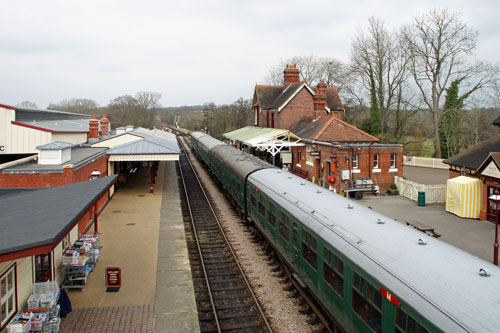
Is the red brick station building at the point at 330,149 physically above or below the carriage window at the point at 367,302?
above

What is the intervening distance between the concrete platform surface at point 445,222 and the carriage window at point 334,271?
777 cm

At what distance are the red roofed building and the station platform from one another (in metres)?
9.82

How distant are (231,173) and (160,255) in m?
7.08

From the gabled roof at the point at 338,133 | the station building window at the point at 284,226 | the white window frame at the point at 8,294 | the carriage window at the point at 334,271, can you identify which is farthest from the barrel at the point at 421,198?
the white window frame at the point at 8,294

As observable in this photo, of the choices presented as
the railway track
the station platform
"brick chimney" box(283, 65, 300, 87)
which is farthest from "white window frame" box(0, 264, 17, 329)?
"brick chimney" box(283, 65, 300, 87)

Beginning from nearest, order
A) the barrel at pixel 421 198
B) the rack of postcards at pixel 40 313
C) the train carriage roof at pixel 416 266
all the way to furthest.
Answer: the train carriage roof at pixel 416 266
the rack of postcards at pixel 40 313
the barrel at pixel 421 198

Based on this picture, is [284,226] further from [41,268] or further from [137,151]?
[137,151]

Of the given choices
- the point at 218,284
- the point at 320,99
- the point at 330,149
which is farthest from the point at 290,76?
the point at 218,284

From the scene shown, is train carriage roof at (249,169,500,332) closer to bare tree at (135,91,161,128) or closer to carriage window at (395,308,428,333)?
carriage window at (395,308,428,333)

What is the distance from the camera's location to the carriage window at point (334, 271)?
7.15m

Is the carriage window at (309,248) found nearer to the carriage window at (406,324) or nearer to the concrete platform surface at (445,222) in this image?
the carriage window at (406,324)

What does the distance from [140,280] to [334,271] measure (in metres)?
6.32

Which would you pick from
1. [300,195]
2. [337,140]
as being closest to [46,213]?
[300,195]

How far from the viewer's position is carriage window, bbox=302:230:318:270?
845 centimetres
